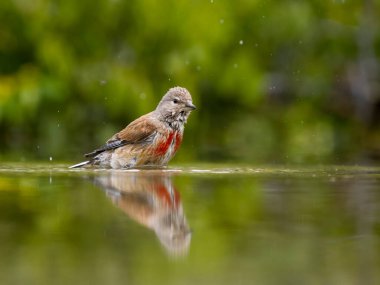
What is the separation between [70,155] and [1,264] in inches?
288

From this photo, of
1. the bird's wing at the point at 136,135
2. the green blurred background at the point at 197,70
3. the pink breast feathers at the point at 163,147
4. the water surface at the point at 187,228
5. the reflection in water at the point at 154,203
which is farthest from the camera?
the green blurred background at the point at 197,70

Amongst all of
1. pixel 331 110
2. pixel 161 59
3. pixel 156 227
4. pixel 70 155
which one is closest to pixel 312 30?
pixel 331 110

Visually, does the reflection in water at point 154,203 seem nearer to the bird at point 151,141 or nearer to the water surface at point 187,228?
the water surface at point 187,228

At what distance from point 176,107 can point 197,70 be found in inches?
302

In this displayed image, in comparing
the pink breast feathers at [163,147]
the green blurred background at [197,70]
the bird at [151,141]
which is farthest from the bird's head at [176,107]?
the green blurred background at [197,70]

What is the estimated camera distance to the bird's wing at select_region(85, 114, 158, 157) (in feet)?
31.9

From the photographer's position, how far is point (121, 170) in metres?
9.55

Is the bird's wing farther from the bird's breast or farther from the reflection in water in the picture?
the reflection in water

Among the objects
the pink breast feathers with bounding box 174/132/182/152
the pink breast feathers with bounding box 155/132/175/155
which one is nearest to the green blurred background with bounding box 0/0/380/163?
the pink breast feathers with bounding box 174/132/182/152

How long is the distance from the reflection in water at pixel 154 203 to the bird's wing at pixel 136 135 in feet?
2.10

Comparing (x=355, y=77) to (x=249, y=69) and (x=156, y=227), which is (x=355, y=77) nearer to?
(x=249, y=69)

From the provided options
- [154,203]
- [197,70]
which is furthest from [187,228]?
[197,70]

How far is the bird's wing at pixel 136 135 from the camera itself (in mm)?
9711

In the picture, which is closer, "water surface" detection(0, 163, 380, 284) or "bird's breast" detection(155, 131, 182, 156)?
"water surface" detection(0, 163, 380, 284)
